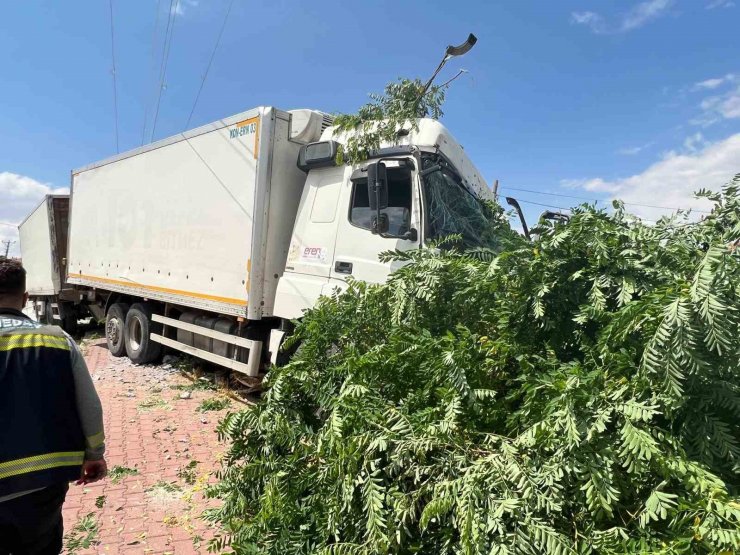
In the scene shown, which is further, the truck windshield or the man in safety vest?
the truck windshield

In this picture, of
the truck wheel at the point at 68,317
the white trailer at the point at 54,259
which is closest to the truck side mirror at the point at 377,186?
the white trailer at the point at 54,259

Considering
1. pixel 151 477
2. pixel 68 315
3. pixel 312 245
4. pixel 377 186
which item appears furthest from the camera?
pixel 68 315

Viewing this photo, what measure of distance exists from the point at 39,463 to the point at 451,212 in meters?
3.68

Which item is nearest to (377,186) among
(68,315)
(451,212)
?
(451,212)

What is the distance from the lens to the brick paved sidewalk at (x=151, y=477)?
10.8ft

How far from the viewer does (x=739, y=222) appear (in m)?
1.83

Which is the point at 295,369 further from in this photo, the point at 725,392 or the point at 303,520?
the point at 725,392

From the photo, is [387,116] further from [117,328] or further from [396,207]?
[117,328]

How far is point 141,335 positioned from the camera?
8602mm

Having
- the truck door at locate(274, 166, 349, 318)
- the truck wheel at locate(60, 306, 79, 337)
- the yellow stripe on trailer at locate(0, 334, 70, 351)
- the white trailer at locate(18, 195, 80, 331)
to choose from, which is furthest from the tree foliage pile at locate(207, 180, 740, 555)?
the truck wheel at locate(60, 306, 79, 337)

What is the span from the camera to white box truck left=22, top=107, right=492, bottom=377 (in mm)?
4648

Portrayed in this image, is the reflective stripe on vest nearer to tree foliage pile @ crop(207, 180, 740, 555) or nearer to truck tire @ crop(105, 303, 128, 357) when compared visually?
tree foliage pile @ crop(207, 180, 740, 555)

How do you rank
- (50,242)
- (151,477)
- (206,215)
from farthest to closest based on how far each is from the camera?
1. (50,242)
2. (206,215)
3. (151,477)

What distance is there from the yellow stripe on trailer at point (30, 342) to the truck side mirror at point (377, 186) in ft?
9.58
